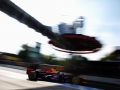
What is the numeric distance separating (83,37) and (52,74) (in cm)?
845

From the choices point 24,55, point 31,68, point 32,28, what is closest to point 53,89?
point 32,28

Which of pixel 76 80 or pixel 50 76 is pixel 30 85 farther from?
pixel 76 80

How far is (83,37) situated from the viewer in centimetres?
2206

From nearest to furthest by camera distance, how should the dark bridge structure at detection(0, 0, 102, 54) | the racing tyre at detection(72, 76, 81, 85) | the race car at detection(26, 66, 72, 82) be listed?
the dark bridge structure at detection(0, 0, 102, 54) → the racing tyre at detection(72, 76, 81, 85) → the race car at detection(26, 66, 72, 82)

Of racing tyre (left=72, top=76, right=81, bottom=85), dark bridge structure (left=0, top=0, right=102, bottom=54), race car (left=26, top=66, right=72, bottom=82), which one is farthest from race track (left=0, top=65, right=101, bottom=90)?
dark bridge structure (left=0, top=0, right=102, bottom=54)

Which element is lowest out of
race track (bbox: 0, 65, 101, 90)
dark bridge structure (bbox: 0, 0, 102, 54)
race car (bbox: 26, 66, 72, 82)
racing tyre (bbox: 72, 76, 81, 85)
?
race track (bbox: 0, 65, 101, 90)

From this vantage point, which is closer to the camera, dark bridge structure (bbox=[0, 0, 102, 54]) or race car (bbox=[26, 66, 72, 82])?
dark bridge structure (bbox=[0, 0, 102, 54])

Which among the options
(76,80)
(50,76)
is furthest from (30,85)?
(76,80)

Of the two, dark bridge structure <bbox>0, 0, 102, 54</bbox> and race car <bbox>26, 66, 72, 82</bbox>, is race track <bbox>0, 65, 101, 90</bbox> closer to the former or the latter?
race car <bbox>26, 66, 72, 82</bbox>

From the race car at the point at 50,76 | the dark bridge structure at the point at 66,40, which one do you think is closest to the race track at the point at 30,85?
the race car at the point at 50,76

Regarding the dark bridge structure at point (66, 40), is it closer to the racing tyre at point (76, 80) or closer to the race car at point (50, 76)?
the race car at point (50, 76)

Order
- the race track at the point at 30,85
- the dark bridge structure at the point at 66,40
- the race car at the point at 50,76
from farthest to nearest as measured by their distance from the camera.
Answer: the race car at the point at 50,76 < the dark bridge structure at the point at 66,40 < the race track at the point at 30,85

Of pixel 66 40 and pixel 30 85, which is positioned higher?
pixel 66 40

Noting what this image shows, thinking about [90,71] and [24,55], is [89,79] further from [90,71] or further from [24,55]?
[24,55]
